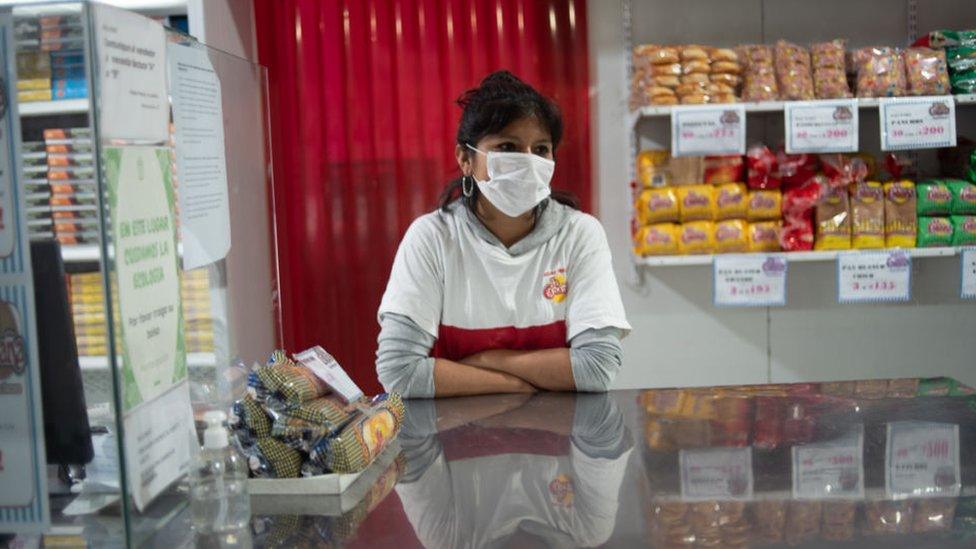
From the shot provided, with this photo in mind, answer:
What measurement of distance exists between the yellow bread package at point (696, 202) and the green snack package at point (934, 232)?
2.41 feet

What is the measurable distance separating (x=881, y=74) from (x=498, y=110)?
161cm

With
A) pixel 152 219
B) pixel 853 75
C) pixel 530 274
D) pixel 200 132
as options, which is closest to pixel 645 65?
pixel 853 75

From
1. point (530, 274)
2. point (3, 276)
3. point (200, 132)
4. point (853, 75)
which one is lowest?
point (530, 274)

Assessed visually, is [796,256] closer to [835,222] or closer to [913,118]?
[835,222]

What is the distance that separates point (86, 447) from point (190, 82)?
0.47 metres

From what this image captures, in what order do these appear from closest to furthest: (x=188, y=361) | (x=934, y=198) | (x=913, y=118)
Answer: (x=188, y=361)
(x=913, y=118)
(x=934, y=198)

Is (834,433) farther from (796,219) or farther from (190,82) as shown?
(796,219)

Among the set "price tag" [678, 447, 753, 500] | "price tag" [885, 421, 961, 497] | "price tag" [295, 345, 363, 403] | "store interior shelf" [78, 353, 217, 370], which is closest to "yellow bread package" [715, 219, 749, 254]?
"price tag" [885, 421, 961, 497]

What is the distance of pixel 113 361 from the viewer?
97cm

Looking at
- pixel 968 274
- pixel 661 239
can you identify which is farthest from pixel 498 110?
pixel 968 274

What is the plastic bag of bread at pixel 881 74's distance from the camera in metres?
3.26

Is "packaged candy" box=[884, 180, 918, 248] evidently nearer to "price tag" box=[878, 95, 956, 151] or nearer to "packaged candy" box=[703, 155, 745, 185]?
"price tag" box=[878, 95, 956, 151]

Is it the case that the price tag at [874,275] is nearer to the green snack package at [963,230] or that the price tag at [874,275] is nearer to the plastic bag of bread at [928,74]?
the green snack package at [963,230]

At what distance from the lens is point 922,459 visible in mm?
1442
